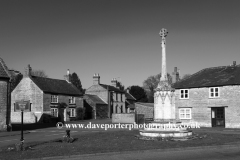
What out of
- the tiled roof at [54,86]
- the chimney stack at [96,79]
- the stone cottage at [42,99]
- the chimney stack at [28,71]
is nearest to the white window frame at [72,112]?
the stone cottage at [42,99]

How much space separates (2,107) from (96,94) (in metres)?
38.0

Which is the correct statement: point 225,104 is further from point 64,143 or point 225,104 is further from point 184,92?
point 64,143

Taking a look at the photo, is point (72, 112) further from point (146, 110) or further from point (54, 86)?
point (146, 110)

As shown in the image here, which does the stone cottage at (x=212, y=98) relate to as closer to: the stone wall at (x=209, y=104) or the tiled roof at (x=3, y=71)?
the stone wall at (x=209, y=104)

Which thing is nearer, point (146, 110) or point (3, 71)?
point (3, 71)

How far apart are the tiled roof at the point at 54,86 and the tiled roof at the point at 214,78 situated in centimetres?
2237

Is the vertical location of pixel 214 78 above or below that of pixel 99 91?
above

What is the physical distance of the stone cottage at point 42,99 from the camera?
48.0 m

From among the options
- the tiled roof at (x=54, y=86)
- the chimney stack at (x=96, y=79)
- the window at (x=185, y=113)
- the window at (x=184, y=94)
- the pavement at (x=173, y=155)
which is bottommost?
the pavement at (x=173, y=155)

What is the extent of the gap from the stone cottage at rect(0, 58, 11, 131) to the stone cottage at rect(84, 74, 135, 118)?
3136 cm

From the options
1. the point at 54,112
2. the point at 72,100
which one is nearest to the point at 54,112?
the point at 54,112

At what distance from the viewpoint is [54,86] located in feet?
172

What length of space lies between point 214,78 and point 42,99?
27.4m

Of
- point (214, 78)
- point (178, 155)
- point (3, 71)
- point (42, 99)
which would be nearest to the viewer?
point (178, 155)
